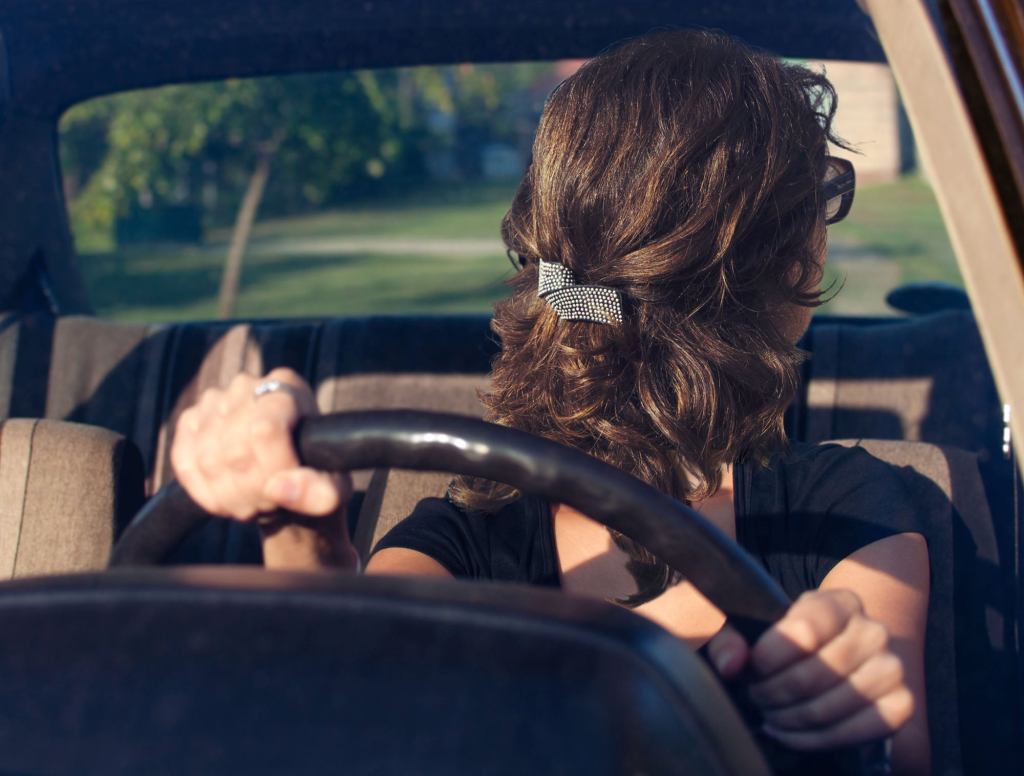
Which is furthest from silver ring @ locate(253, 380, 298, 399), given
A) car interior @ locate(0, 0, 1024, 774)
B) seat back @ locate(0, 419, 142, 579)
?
seat back @ locate(0, 419, 142, 579)

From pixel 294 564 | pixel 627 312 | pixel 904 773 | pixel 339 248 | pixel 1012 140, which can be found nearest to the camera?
pixel 1012 140

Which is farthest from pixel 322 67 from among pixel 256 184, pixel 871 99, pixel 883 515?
pixel 256 184

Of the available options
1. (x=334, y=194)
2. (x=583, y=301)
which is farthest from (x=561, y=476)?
(x=334, y=194)

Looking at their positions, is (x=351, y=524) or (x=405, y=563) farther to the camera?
→ (x=351, y=524)

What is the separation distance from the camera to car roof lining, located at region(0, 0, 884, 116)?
2.31 m

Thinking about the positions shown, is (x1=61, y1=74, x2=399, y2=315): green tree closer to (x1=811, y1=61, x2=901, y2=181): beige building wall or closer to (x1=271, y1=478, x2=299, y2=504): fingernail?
(x1=811, y1=61, x2=901, y2=181): beige building wall

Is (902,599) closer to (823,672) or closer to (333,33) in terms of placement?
(823,672)

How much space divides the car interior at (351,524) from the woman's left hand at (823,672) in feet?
0.45

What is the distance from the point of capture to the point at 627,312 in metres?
1.47

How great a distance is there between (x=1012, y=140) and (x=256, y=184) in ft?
31.1

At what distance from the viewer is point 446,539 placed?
1.59 m

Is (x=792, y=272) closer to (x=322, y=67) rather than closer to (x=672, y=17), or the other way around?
(x=672, y=17)

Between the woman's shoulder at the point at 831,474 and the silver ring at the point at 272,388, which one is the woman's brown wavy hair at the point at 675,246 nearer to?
the woman's shoulder at the point at 831,474

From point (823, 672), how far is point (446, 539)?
0.71 meters
